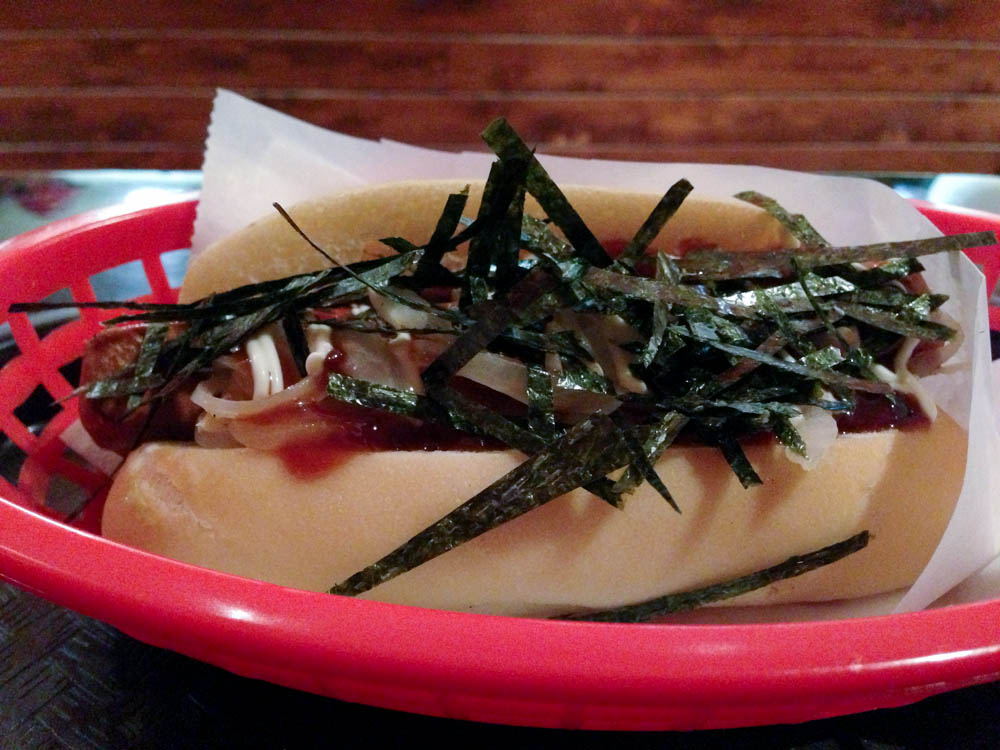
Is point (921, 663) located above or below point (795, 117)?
below

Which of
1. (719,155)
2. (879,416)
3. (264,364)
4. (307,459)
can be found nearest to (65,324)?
(264,364)

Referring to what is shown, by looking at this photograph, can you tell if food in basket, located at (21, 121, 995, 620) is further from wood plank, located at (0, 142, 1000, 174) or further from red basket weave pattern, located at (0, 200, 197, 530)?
wood plank, located at (0, 142, 1000, 174)

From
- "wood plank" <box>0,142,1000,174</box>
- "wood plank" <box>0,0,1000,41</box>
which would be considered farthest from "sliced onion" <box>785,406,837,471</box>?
"wood plank" <box>0,0,1000,41</box>

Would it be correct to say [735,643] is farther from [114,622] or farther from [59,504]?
[59,504]

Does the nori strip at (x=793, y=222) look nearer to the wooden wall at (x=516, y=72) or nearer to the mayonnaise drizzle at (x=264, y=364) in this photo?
the mayonnaise drizzle at (x=264, y=364)

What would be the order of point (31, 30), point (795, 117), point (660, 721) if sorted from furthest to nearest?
point (795, 117) < point (31, 30) < point (660, 721)

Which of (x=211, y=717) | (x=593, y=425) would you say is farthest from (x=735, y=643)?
(x=211, y=717)
